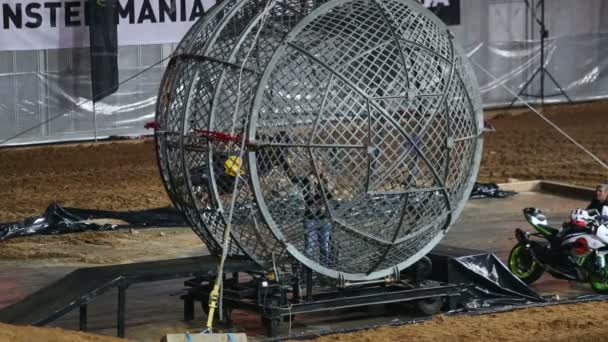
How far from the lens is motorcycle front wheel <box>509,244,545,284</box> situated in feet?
47.8

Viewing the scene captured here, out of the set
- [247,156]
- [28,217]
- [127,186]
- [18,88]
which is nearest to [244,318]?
[247,156]

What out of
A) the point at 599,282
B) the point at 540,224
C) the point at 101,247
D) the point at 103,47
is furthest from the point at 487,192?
the point at 103,47

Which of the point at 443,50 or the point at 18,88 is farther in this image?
the point at 18,88

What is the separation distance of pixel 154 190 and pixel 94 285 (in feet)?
31.3

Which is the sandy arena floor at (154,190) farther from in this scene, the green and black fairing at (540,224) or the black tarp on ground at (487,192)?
the black tarp on ground at (487,192)

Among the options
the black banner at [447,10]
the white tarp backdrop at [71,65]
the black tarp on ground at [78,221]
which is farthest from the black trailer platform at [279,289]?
the black banner at [447,10]

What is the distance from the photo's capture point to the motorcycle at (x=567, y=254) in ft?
45.9

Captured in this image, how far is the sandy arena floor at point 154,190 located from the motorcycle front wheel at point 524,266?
3.55 feet

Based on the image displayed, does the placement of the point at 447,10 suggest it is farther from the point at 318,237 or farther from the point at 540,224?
the point at 318,237

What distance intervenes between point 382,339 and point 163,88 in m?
2.89

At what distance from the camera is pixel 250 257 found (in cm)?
1217

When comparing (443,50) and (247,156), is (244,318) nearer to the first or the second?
(247,156)

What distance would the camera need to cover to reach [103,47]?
25.2 metres

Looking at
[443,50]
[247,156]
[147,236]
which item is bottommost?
[147,236]
